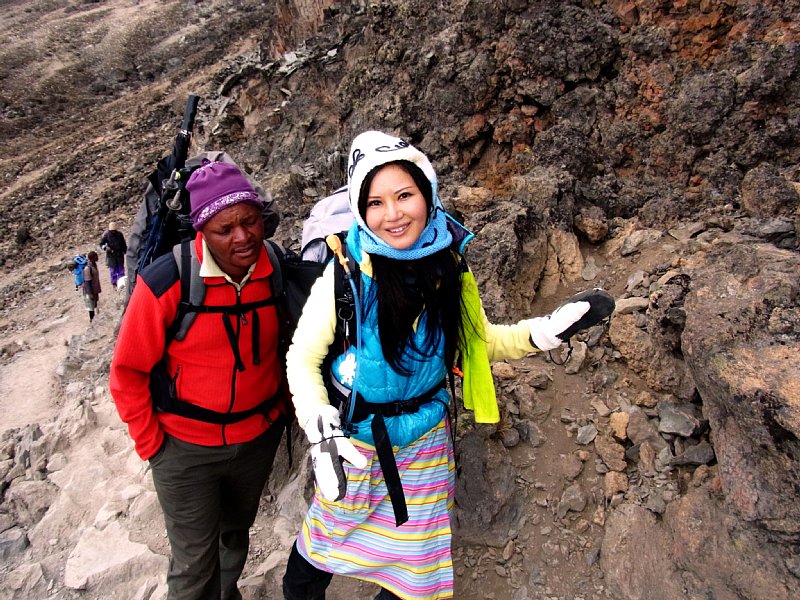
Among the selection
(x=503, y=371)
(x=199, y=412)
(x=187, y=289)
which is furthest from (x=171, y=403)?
(x=503, y=371)

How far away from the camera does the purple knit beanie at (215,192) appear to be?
2.52m

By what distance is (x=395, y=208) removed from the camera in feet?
7.06

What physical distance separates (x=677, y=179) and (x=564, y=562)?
3.53 meters

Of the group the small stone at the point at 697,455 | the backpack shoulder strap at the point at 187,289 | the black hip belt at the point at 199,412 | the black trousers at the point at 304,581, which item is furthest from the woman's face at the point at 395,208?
the small stone at the point at 697,455

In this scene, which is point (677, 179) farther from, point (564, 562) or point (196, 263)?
point (196, 263)

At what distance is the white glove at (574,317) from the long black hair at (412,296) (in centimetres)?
44

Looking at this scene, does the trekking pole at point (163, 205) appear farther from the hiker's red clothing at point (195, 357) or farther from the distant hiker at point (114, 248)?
the distant hiker at point (114, 248)

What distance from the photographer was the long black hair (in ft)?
7.18

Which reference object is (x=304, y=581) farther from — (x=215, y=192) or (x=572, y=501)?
(x=215, y=192)

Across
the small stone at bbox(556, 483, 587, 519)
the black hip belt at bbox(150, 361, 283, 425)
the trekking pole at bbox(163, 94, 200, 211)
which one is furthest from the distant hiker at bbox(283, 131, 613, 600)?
the trekking pole at bbox(163, 94, 200, 211)

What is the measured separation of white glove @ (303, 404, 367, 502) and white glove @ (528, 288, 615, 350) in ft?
3.43

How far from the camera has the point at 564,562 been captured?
9.93ft

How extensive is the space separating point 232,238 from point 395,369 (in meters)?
1.06

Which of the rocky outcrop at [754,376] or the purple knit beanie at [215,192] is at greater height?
the purple knit beanie at [215,192]
